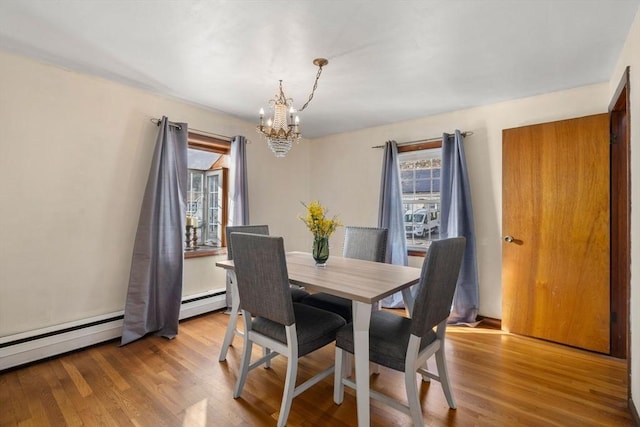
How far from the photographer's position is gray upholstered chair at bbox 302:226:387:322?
2296 mm

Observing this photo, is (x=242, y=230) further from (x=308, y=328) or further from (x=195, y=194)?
(x=308, y=328)

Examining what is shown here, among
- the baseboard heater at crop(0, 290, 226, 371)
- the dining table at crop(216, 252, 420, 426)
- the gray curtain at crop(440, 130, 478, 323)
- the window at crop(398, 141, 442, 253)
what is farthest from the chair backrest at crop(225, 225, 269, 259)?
the gray curtain at crop(440, 130, 478, 323)

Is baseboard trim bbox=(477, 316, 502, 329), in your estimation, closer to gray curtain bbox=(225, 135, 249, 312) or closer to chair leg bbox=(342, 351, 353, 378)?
chair leg bbox=(342, 351, 353, 378)

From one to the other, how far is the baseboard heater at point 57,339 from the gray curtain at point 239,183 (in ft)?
4.81

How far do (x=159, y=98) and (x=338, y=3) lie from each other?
219 cm

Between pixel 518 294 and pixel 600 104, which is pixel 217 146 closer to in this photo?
pixel 518 294

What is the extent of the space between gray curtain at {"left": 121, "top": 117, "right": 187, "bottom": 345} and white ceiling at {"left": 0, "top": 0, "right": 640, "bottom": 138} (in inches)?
24.1

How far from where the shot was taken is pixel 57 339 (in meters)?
2.38

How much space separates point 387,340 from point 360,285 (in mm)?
323

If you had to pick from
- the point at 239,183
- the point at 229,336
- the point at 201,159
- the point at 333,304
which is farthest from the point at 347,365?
the point at 201,159

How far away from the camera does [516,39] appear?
1963mm

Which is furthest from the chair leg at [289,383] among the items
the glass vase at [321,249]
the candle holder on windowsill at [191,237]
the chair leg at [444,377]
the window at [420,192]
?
the window at [420,192]

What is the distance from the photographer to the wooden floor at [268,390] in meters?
1.72

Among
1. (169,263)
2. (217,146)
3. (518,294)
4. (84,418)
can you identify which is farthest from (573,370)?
(217,146)
